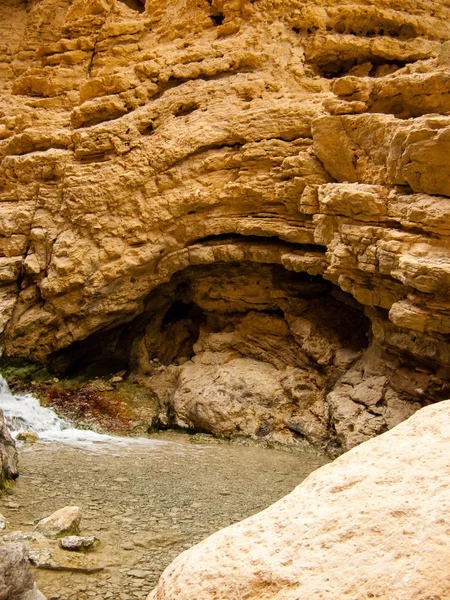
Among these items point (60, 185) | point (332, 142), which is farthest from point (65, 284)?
point (332, 142)

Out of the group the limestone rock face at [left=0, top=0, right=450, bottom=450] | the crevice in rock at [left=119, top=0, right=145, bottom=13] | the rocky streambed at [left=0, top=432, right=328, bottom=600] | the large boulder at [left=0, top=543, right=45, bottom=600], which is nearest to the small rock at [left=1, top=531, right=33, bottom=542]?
the rocky streambed at [left=0, top=432, right=328, bottom=600]

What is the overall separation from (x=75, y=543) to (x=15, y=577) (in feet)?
4.63

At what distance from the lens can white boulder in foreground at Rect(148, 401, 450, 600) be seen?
2426 mm

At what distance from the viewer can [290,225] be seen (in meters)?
10.5

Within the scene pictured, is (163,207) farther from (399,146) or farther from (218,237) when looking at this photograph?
(399,146)

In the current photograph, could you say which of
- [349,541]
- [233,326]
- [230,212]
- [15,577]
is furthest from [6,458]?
[233,326]

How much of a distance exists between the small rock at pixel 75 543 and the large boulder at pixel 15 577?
118 centimetres

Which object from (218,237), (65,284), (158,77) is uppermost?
(158,77)

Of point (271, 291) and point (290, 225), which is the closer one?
point (290, 225)

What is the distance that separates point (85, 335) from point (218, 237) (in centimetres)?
376

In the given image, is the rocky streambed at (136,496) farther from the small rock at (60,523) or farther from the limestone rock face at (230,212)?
the limestone rock face at (230,212)

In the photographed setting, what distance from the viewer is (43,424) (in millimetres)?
10758

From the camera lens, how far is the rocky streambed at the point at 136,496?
4617mm

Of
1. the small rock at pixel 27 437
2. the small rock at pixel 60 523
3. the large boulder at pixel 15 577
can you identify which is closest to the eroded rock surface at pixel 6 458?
the small rock at pixel 60 523
